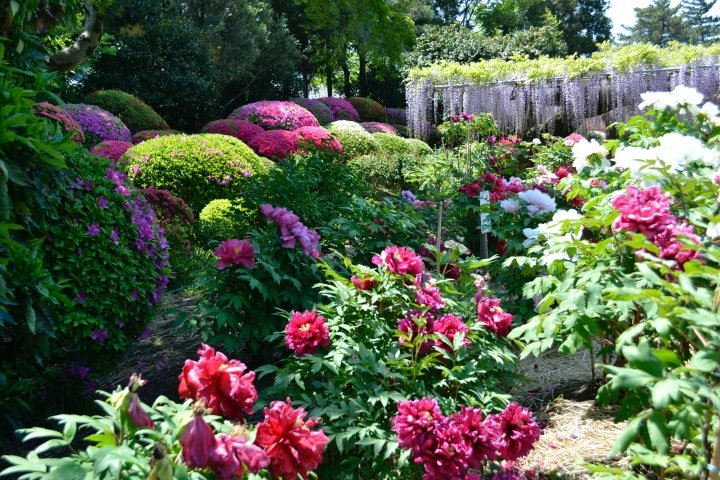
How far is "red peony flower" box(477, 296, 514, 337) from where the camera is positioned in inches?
102

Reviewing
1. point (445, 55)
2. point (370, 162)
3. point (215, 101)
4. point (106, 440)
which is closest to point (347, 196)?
point (106, 440)

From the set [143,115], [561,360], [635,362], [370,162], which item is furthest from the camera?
[143,115]

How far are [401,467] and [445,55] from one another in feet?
65.8

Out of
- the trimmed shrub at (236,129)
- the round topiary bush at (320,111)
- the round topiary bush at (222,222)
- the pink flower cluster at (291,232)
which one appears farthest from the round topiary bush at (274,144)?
the pink flower cluster at (291,232)

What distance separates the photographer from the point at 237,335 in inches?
127

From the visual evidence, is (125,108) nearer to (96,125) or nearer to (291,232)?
(96,125)

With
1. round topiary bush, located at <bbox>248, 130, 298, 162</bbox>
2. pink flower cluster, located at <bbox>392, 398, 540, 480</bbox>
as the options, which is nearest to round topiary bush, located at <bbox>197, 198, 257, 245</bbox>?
pink flower cluster, located at <bbox>392, 398, 540, 480</bbox>

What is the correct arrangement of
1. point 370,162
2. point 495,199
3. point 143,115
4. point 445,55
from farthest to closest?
point 445,55 < point 143,115 < point 370,162 < point 495,199

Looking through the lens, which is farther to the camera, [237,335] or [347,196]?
[347,196]

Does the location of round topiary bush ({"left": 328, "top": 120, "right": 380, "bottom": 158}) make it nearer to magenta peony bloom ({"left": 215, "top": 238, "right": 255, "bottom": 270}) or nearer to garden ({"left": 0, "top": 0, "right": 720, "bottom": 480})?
garden ({"left": 0, "top": 0, "right": 720, "bottom": 480})

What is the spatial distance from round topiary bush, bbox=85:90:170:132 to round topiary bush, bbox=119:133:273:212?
5175mm

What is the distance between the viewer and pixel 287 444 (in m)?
1.44

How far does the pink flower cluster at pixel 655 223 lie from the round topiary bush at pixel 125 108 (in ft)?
40.4

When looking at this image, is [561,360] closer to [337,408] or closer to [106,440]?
[337,408]
